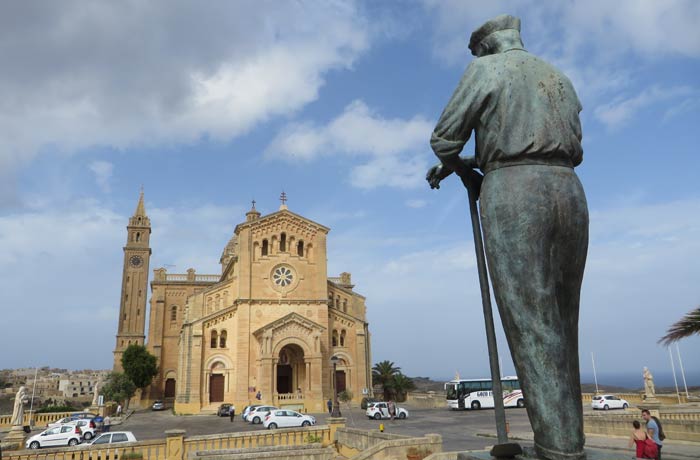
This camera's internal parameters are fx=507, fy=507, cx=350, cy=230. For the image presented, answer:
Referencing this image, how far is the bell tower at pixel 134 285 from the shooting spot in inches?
2564

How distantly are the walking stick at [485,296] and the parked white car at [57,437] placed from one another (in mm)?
24736

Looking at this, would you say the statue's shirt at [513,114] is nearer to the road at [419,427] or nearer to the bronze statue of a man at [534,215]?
the bronze statue of a man at [534,215]

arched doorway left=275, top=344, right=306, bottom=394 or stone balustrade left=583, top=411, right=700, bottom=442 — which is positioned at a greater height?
arched doorway left=275, top=344, right=306, bottom=394

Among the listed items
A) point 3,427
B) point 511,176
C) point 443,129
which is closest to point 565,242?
point 511,176

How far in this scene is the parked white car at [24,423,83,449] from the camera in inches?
883

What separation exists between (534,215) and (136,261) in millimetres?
73470

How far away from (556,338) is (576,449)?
2.12ft

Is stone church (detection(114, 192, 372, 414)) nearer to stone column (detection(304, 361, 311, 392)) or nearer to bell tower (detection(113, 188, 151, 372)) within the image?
stone column (detection(304, 361, 311, 392))

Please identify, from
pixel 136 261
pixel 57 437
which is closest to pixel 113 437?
pixel 57 437

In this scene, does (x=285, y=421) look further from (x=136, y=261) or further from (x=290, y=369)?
(x=136, y=261)

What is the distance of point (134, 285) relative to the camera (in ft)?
225

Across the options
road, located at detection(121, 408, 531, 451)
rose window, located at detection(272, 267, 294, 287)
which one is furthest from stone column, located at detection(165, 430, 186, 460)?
rose window, located at detection(272, 267, 294, 287)

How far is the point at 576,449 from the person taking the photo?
300 cm

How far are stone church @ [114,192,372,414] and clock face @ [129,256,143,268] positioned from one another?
2726 centimetres
